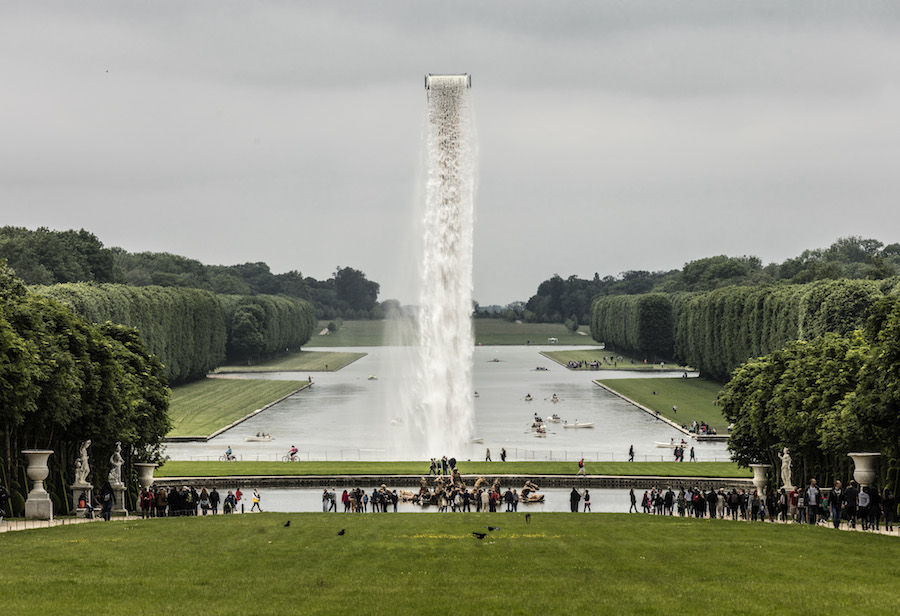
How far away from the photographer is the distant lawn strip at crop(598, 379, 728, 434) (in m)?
79.1

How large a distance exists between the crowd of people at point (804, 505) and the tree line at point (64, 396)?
18.6 m

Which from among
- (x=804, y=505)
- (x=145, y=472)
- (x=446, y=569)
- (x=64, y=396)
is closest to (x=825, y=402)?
(x=804, y=505)

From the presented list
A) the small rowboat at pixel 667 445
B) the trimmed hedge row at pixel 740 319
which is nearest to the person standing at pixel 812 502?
the small rowboat at pixel 667 445

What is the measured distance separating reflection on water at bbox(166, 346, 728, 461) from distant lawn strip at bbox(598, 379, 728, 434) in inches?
61.0

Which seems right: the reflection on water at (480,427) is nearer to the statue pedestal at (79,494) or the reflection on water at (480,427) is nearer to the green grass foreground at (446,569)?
the statue pedestal at (79,494)

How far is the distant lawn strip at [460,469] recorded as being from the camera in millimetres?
50812

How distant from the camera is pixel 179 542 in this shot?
2425 centimetres

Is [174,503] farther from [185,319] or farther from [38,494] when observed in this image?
[185,319]

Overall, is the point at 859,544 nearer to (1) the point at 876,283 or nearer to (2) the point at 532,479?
(2) the point at 532,479

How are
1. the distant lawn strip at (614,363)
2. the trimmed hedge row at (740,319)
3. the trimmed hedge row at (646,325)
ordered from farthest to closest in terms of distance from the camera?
the trimmed hedge row at (646,325) < the distant lawn strip at (614,363) < the trimmed hedge row at (740,319)

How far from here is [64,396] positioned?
121 feet

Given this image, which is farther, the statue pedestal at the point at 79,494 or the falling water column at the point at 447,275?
the falling water column at the point at 447,275

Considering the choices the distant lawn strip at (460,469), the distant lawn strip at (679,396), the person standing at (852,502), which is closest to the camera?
the person standing at (852,502)

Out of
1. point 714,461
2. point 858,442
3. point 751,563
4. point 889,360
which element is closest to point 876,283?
point 714,461
